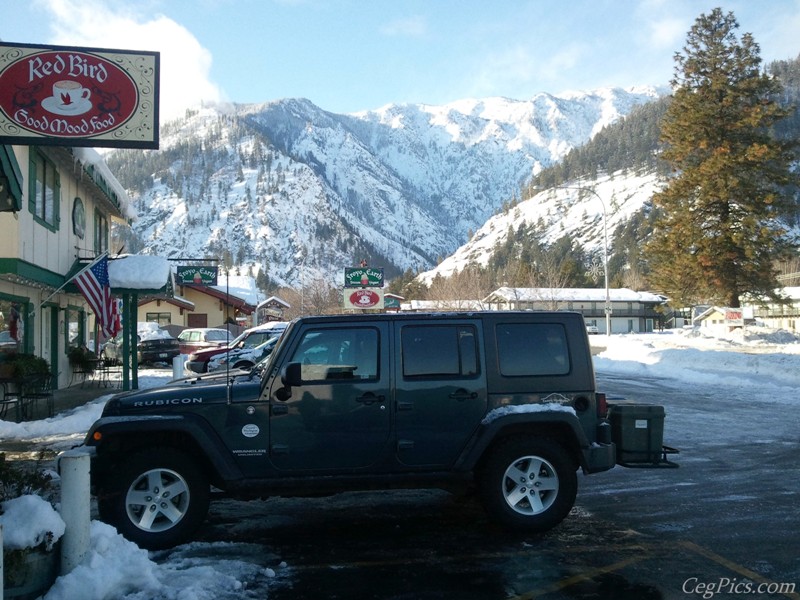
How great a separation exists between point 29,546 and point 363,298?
73.8ft

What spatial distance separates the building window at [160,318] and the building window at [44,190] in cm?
4139

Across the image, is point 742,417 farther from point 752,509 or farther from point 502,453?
point 502,453

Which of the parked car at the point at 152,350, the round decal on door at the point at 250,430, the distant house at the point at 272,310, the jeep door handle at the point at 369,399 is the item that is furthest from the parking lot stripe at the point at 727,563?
the distant house at the point at 272,310

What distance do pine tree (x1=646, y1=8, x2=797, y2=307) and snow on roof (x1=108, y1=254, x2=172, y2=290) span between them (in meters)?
26.9

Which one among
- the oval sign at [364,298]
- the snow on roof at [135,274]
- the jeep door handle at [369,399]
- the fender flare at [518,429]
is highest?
the snow on roof at [135,274]

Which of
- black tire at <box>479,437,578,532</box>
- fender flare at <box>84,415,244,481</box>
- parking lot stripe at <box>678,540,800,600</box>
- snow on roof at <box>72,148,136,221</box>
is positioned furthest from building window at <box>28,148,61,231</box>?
parking lot stripe at <box>678,540,800,600</box>

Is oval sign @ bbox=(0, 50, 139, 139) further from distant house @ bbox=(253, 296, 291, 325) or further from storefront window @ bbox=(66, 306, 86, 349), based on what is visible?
distant house @ bbox=(253, 296, 291, 325)

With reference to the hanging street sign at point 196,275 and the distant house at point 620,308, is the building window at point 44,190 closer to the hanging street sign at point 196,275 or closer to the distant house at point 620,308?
the hanging street sign at point 196,275

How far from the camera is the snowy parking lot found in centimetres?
499

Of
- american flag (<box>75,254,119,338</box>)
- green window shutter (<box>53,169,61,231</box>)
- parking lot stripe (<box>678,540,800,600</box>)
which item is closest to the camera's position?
parking lot stripe (<box>678,540,800,600</box>)

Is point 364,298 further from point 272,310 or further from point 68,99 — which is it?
point 272,310

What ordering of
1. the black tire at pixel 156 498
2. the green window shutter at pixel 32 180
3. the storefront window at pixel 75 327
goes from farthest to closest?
1. the storefront window at pixel 75 327
2. the green window shutter at pixel 32 180
3. the black tire at pixel 156 498

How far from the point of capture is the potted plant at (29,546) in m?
4.57

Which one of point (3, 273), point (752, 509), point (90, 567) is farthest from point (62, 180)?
point (752, 509)
